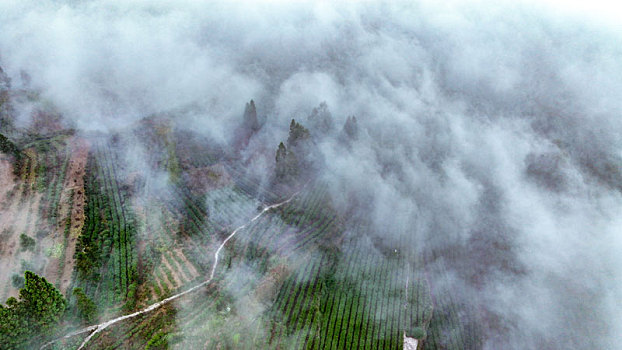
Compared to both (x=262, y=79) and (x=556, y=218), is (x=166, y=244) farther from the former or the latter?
(x=556, y=218)

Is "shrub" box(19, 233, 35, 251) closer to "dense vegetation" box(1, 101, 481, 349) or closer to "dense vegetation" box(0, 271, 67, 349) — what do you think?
"dense vegetation" box(1, 101, 481, 349)

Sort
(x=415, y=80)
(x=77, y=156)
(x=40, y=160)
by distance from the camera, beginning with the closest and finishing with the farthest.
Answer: (x=40, y=160), (x=77, y=156), (x=415, y=80)

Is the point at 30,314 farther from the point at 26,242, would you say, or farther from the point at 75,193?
the point at 75,193

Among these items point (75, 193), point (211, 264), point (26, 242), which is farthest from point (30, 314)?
point (75, 193)

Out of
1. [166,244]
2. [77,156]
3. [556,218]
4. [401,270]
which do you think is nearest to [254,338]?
[166,244]

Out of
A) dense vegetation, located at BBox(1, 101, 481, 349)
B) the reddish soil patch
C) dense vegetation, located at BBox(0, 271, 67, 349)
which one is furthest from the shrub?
dense vegetation, located at BBox(0, 271, 67, 349)

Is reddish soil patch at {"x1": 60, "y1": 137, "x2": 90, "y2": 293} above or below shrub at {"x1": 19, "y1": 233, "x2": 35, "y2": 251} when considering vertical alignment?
above

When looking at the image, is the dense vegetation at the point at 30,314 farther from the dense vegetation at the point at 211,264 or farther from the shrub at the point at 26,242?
the shrub at the point at 26,242

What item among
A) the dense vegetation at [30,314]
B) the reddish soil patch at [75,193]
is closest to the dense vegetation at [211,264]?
the dense vegetation at [30,314]

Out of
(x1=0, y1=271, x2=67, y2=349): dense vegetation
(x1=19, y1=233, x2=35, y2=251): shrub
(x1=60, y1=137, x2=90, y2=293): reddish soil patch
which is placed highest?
(x1=60, y1=137, x2=90, y2=293): reddish soil patch

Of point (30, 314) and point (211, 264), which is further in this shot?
point (211, 264)

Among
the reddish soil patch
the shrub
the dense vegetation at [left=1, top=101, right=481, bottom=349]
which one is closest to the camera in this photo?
the dense vegetation at [left=1, top=101, right=481, bottom=349]
